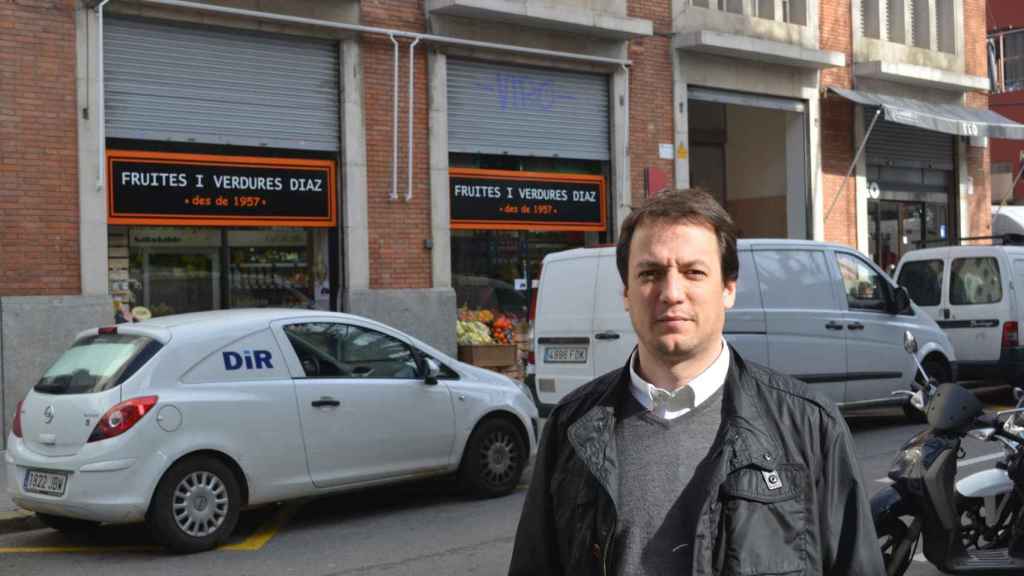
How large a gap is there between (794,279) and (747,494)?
30.4 feet

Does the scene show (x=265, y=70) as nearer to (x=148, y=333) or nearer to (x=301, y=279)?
(x=301, y=279)

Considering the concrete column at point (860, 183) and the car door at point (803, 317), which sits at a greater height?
the concrete column at point (860, 183)

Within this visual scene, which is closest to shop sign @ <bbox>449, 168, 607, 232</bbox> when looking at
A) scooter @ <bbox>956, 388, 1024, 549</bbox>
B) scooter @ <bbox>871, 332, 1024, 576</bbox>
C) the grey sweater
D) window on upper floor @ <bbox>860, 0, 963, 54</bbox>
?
window on upper floor @ <bbox>860, 0, 963, 54</bbox>

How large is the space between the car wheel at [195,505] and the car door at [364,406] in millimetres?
688

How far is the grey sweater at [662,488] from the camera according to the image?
7.88 feet

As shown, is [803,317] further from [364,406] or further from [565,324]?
[364,406]

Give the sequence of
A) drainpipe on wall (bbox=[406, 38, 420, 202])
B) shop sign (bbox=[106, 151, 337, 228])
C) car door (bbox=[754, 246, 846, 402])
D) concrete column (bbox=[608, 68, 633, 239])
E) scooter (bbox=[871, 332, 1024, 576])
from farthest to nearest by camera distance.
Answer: concrete column (bbox=[608, 68, 633, 239]), drainpipe on wall (bbox=[406, 38, 420, 202]), shop sign (bbox=[106, 151, 337, 228]), car door (bbox=[754, 246, 846, 402]), scooter (bbox=[871, 332, 1024, 576])

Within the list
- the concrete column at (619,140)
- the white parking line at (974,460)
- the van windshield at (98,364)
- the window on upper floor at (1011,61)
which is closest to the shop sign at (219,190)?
the concrete column at (619,140)

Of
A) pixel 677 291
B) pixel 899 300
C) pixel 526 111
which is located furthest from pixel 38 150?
pixel 677 291

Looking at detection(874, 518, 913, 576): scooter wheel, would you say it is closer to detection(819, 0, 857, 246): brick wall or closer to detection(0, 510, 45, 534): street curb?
detection(0, 510, 45, 534): street curb

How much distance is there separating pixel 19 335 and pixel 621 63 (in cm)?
948

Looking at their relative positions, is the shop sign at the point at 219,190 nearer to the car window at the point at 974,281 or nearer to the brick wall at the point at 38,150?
the brick wall at the point at 38,150

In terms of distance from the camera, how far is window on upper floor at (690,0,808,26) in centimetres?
1964

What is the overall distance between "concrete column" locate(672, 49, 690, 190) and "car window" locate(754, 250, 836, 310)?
7.20m
